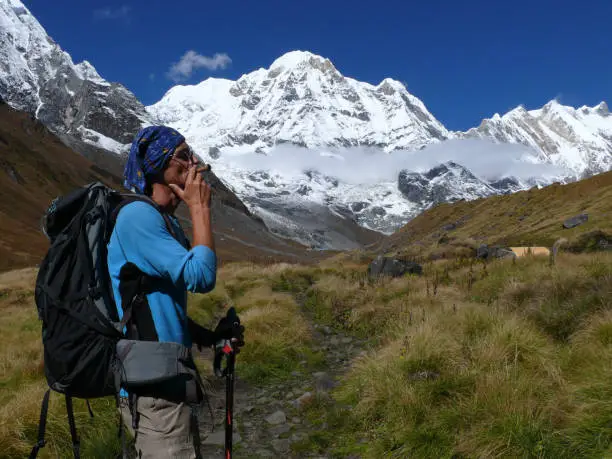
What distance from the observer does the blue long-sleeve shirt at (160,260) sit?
2.55 m

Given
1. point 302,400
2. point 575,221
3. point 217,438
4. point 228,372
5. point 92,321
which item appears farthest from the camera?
point 575,221

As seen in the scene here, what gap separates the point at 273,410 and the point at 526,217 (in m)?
38.0

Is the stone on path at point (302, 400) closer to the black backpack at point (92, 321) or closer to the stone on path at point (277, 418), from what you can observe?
the stone on path at point (277, 418)

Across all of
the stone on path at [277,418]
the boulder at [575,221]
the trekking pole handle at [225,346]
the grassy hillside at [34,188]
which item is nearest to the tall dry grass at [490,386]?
the stone on path at [277,418]

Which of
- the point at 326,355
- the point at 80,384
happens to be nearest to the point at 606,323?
the point at 326,355

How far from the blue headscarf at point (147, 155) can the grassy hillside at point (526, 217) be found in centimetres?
2201

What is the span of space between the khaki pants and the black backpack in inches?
4.1

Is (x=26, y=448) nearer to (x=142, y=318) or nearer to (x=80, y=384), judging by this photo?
(x=80, y=384)

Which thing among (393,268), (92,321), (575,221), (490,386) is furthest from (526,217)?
(92,321)

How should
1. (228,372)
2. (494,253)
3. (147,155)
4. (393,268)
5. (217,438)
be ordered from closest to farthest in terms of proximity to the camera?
(147,155)
(228,372)
(217,438)
(393,268)
(494,253)

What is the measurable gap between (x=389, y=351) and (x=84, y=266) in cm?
486

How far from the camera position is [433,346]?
620 cm

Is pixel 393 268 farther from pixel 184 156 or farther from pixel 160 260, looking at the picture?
pixel 160 260

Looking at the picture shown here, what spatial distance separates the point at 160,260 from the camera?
2.56 metres
